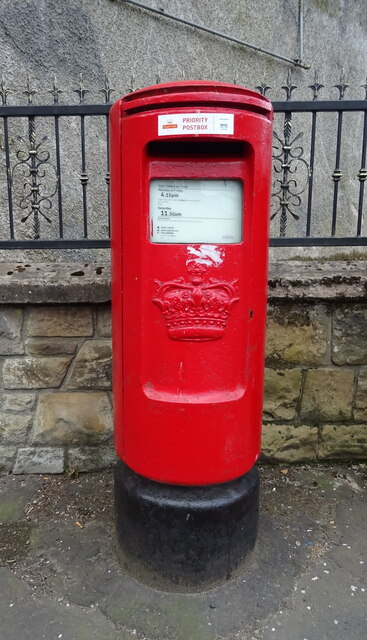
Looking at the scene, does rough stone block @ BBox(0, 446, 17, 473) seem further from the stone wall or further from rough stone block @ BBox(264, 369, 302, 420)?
rough stone block @ BBox(264, 369, 302, 420)

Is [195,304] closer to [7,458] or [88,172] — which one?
[7,458]

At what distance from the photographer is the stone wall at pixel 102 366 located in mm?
2537

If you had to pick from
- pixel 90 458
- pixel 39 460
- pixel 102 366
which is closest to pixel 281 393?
pixel 102 366

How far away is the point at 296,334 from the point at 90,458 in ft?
4.38

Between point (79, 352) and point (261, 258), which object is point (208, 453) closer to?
point (261, 258)

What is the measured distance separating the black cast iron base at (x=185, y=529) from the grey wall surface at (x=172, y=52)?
2.01m

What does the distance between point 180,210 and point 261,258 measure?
0.35 meters

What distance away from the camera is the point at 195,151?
160cm

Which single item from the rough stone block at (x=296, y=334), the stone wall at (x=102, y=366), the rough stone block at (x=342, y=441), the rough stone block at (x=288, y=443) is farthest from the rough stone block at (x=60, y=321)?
the rough stone block at (x=342, y=441)

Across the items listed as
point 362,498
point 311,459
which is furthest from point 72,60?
point 362,498

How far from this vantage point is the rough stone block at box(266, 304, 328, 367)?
2.60 m

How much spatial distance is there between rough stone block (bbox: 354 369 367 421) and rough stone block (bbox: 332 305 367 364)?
0.28ft

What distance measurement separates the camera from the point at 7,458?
8.89 ft

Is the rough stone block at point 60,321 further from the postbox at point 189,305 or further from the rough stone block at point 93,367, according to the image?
the postbox at point 189,305
